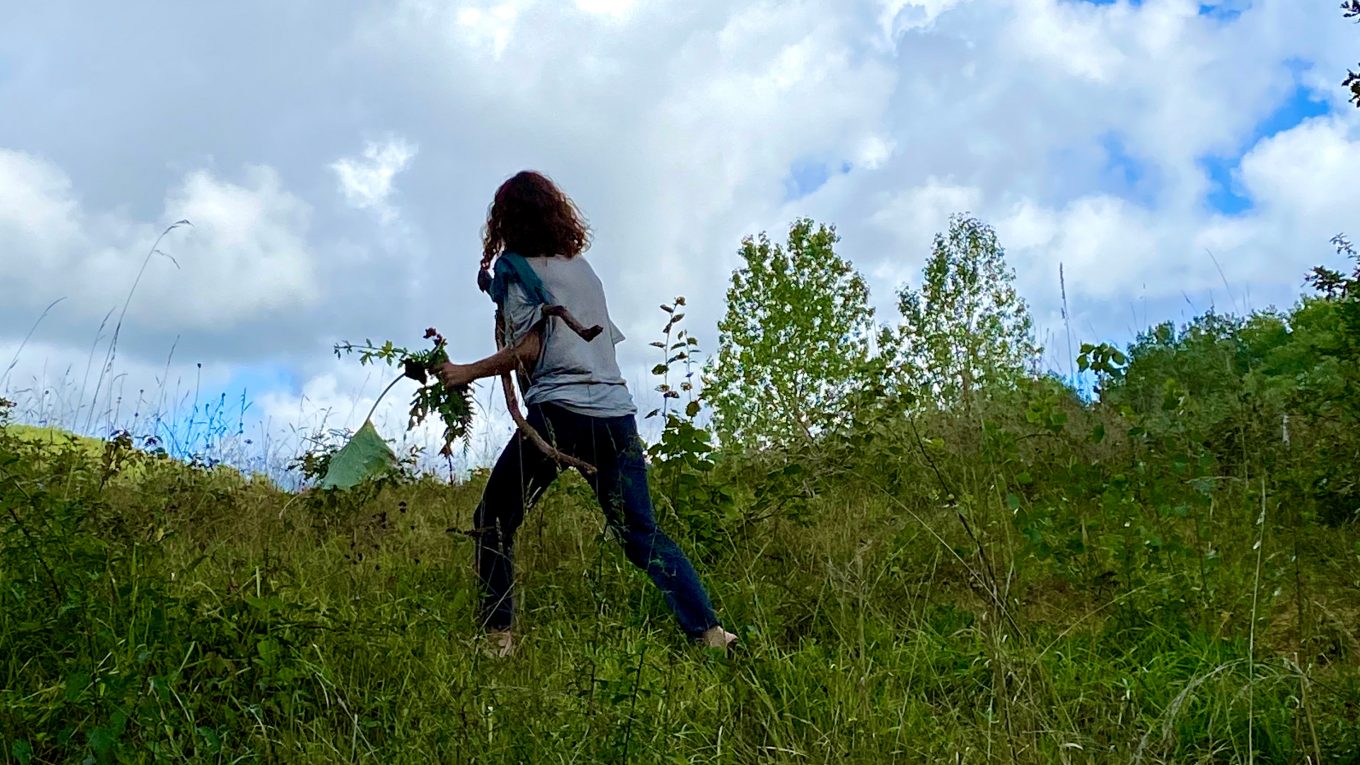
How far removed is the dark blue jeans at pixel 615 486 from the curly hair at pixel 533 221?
0.70m

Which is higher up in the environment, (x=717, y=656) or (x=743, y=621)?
(x=743, y=621)

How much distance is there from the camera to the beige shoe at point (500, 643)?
4.04 meters

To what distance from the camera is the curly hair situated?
4484mm

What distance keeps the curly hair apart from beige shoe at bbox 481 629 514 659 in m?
1.51

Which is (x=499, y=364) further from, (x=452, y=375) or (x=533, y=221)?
(x=533, y=221)

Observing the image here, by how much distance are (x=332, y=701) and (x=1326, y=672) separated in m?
3.59

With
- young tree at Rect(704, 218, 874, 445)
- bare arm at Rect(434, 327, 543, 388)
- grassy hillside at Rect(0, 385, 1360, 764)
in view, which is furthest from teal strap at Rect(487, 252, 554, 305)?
young tree at Rect(704, 218, 874, 445)

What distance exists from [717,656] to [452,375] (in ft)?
4.57

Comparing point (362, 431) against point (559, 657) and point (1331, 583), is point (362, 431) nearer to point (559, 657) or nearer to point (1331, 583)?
point (559, 657)

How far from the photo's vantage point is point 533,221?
4480 mm

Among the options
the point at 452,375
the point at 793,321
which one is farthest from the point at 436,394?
the point at 793,321

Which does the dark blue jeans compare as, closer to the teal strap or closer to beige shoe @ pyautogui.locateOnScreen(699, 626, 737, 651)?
beige shoe @ pyautogui.locateOnScreen(699, 626, 737, 651)

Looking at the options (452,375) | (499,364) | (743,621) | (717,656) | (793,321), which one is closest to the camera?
(717,656)

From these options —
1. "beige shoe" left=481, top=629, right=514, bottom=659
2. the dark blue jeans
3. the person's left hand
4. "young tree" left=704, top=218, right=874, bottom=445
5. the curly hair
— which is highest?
"young tree" left=704, top=218, right=874, bottom=445
